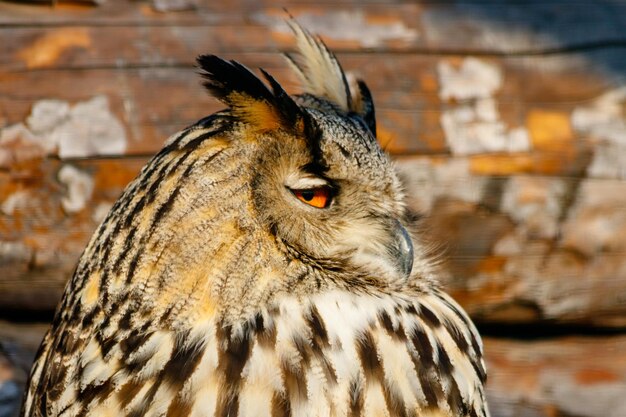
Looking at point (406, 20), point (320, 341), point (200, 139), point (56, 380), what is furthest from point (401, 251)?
point (406, 20)

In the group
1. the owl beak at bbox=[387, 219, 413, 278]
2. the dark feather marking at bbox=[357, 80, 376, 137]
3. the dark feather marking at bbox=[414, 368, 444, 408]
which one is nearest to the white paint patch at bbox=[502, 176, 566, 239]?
the dark feather marking at bbox=[357, 80, 376, 137]

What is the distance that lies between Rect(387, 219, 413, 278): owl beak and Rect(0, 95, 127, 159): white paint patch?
1.05 metres

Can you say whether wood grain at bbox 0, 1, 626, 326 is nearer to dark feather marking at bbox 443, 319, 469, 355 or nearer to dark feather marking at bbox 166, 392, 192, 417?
dark feather marking at bbox 443, 319, 469, 355

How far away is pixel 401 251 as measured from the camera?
1.90 metres

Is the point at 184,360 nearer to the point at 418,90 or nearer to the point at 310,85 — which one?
the point at 310,85

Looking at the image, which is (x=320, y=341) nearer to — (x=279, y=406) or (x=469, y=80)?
(x=279, y=406)

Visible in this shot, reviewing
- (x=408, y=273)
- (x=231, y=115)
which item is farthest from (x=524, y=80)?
(x=231, y=115)

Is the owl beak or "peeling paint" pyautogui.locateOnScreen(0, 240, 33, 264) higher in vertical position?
the owl beak

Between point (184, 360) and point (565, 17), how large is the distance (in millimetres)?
1752

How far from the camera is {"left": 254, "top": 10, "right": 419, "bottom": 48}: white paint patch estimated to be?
2.72 m

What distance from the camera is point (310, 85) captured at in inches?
85.4

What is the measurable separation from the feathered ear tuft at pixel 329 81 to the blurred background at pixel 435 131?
51 centimetres

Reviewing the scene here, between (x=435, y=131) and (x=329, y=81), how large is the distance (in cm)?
70

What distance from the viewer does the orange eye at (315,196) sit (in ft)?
5.88
